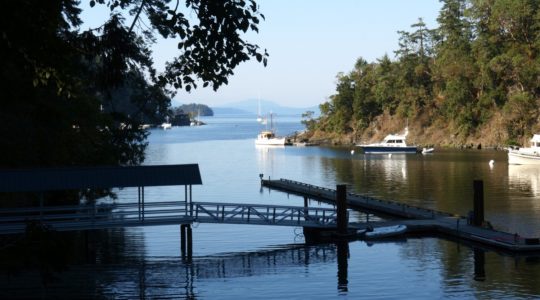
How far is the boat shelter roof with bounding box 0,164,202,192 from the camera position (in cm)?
3828

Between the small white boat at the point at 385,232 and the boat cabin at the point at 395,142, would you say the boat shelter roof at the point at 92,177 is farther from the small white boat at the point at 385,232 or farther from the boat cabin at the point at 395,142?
the boat cabin at the point at 395,142

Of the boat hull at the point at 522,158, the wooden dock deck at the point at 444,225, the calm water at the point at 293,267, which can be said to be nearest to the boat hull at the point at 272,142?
the boat hull at the point at 522,158

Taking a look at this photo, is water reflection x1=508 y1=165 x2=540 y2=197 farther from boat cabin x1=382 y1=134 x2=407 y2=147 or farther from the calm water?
boat cabin x1=382 y1=134 x2=407 y2=147

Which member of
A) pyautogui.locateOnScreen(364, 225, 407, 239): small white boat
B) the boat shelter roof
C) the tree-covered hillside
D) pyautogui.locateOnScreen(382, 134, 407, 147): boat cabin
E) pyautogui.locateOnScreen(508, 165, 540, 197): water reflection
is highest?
the tree-covered hillside

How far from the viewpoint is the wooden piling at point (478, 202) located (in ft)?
149

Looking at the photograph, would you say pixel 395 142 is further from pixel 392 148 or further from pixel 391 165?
pixel 391 165

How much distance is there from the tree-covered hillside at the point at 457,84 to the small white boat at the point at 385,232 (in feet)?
293

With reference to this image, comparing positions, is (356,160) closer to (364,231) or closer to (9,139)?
(364,231)

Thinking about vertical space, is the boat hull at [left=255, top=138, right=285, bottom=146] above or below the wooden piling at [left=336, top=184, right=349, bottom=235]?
above

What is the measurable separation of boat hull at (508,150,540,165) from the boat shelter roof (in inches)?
2733

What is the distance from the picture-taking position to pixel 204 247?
147 ft

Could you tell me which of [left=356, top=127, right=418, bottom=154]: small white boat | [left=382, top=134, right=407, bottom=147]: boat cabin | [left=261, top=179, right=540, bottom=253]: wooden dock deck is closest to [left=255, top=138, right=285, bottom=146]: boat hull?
[left=382, top=134, right=407, bottom=147]: boat cabin

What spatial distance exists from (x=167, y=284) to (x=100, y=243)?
491 inches

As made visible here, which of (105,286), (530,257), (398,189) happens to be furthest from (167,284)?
(398,189)
